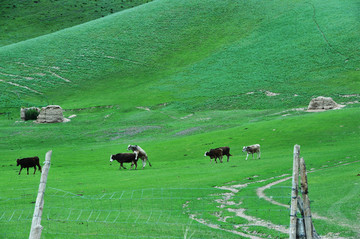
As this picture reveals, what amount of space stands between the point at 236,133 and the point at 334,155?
18.1 m

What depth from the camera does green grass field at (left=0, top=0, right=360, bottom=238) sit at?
2005 cm

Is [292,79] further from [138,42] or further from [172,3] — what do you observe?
[172,3]

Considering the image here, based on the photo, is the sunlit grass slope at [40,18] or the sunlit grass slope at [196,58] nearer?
the sunlit grass slope at [196,58]

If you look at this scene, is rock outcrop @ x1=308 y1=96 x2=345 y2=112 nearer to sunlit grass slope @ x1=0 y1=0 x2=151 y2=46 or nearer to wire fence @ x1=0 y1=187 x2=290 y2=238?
wire fence @ x1=0 y1=187 x2=290 y2=238

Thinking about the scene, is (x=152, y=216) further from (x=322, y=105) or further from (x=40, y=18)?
(x=40, y=18)

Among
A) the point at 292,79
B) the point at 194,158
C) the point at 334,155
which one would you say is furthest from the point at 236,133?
the point at 292,79

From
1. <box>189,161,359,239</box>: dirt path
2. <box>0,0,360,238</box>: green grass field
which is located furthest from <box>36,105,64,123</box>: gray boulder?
<box>189,161,359,239</box>: dirt path

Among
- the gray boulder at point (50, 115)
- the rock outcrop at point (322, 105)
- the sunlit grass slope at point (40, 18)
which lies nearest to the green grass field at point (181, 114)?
the sunlit grass slope at point (40, 18)

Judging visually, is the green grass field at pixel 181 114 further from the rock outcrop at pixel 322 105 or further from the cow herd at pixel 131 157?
the rock outcrop at pixel 322 105

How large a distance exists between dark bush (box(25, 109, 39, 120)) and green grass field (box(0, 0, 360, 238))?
3374 mm

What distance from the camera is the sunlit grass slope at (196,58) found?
95000mm

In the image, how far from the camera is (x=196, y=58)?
12056 cm

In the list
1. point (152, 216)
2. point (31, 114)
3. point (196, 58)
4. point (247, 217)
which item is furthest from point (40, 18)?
point (247, 217)

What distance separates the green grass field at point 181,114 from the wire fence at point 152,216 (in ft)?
0.30
